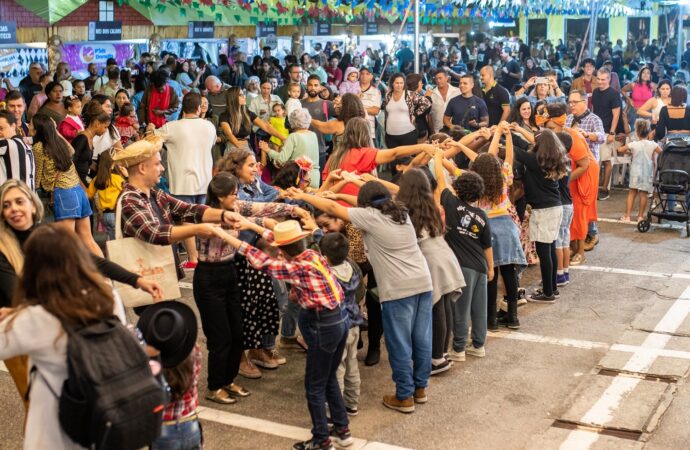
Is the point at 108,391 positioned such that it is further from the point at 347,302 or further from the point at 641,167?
the point at 641,167

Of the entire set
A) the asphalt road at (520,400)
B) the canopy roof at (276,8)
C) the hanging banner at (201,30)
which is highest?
the canopy roof at (276,8)

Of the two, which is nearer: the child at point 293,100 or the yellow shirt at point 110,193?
the yellow shirt at point 110,193

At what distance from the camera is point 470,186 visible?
7.23m

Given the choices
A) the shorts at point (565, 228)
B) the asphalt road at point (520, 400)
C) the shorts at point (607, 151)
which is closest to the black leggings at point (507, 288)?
the asphalt road at point (520, 400)

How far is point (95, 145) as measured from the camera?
10727 mm

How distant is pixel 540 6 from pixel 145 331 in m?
20.6

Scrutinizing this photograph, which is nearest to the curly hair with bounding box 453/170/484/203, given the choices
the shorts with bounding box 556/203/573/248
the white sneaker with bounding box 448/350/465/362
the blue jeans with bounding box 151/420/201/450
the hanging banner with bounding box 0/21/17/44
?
the white sneaker with bounding box 448/350/465/362

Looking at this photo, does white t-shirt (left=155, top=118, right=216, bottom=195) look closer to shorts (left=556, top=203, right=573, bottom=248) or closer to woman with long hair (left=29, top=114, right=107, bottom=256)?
woman with long hair (left=29, top=114, right=107, bottom=256)

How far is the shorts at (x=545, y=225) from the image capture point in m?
9.02

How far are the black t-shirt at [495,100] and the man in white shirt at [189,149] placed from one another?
4756mm

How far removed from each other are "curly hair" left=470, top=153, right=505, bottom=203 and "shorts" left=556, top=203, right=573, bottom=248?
1828mm

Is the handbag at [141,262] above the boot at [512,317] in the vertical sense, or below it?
above

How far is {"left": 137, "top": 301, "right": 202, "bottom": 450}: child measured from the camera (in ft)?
14.2

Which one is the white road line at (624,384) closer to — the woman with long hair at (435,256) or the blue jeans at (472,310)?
the blue jeans at (472,310)
